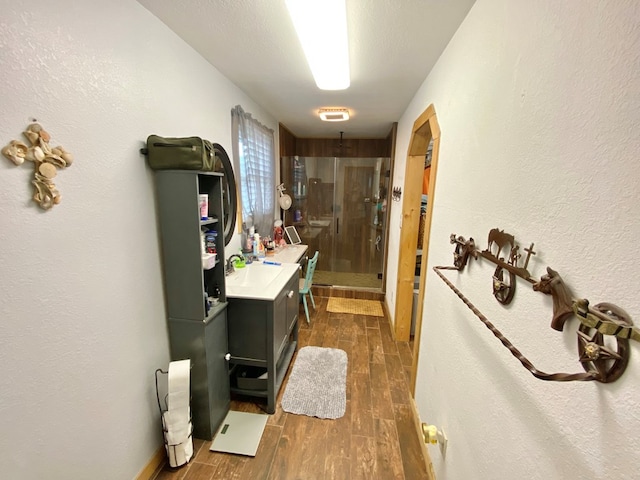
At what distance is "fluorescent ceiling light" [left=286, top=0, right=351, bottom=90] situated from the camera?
3.60 ft

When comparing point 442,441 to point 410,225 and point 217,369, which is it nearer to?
point 217,369

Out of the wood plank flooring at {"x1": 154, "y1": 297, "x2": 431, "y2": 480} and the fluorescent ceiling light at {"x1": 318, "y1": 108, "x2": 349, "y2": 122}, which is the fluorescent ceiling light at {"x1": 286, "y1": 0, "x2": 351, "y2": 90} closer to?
the fluorescent ceiling light at {"x1": 318, "y1": 108, "x2": 349, "y2": 122}

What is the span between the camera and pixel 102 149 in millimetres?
1083

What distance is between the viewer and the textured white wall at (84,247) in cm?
82

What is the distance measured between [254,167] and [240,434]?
2.19m

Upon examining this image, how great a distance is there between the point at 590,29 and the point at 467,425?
1.28m

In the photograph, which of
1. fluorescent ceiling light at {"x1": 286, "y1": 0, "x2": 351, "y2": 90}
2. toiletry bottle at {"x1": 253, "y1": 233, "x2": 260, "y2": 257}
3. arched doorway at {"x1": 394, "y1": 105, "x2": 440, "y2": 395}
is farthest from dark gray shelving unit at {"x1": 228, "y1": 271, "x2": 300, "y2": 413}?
fluorescent ceiling light at {"x1": 286, "y1": 0, "x2": 351, "y2": 90}

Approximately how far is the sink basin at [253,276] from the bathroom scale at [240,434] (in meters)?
0.86

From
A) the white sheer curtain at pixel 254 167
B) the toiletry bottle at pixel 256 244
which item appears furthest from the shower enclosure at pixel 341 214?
the toiletry bottle at pixel 256 244

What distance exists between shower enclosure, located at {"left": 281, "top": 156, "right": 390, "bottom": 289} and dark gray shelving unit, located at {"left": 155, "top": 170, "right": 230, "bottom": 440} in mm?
2430

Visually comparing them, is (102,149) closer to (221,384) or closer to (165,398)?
(165,398)

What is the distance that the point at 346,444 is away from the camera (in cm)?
164

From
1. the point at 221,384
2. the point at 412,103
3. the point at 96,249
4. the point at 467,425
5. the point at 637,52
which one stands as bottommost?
the point at 221,384

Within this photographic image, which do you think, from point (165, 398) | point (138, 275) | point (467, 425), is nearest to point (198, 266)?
point (138, 275)
